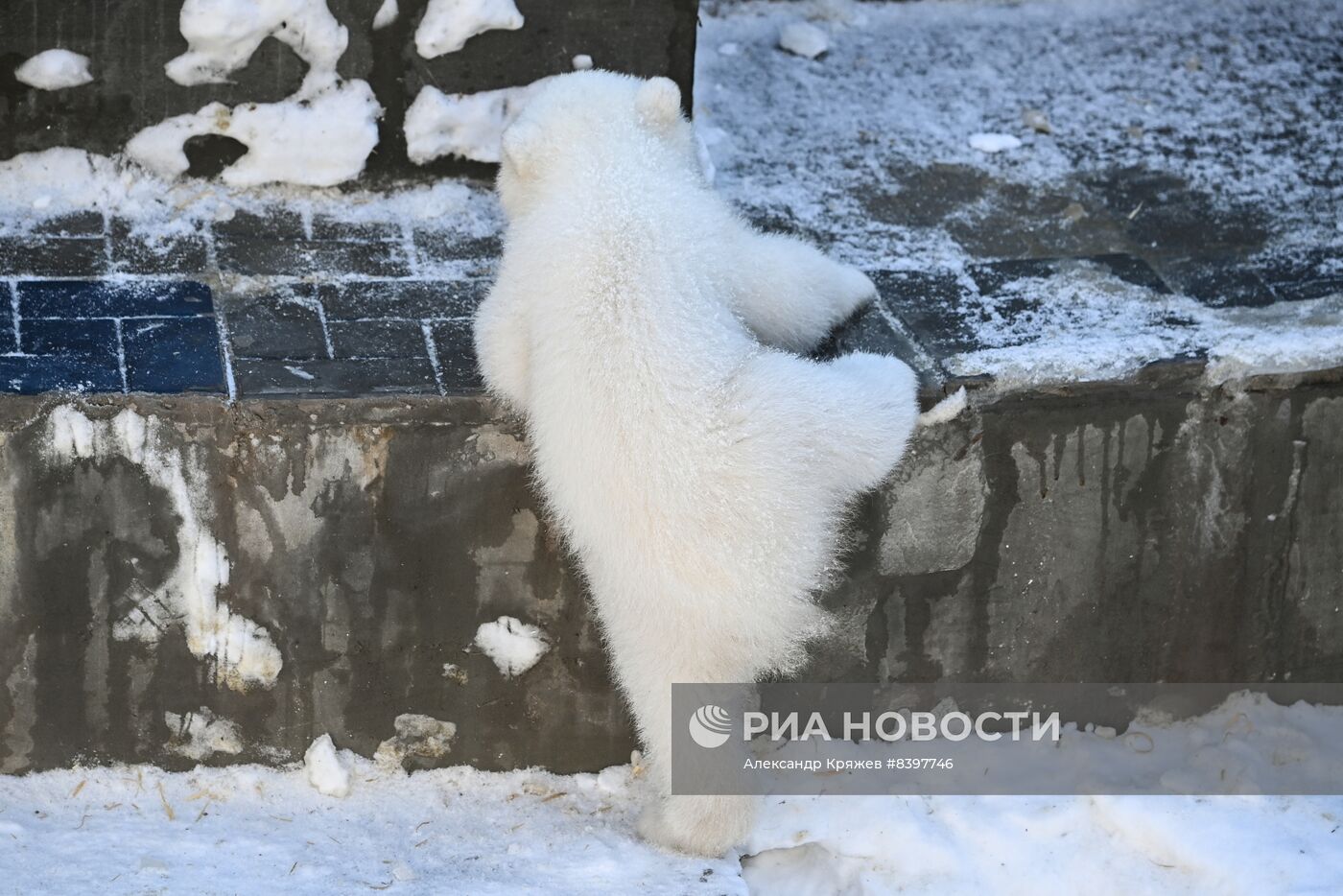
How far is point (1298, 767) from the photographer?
408cm

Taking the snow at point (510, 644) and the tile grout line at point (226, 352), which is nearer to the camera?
the tile grout line at point (226, 352)

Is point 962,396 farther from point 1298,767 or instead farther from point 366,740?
point 366,740

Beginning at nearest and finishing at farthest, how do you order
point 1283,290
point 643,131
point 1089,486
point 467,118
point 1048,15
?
point 643,131 < point 1089,486 < point 1283,290 < point 467,118 < point 1048,15

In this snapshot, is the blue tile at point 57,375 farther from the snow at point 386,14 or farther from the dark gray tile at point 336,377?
the snow at point 386,14

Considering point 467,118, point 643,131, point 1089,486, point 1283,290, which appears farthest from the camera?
point 467,118

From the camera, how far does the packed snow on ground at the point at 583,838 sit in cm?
354

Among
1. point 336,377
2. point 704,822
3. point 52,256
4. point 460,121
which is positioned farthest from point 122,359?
point 704,822

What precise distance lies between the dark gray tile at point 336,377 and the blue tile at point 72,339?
1.06ft

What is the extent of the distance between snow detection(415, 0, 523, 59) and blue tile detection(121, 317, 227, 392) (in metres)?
1.12

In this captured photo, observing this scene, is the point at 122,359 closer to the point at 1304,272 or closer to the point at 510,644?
the point at 510,644

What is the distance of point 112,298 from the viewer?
393 cm

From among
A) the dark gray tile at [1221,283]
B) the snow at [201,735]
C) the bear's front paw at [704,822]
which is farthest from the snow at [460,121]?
the bear's front paw at [704,822]

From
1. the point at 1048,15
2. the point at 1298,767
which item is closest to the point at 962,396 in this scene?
the point at 1298,767

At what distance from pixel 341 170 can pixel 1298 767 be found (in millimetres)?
3109
